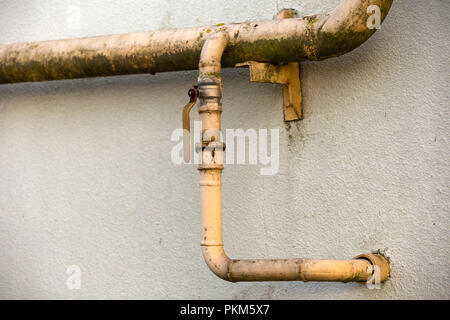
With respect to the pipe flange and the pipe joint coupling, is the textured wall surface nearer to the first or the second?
the pipe flange

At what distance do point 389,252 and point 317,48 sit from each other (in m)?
0.71

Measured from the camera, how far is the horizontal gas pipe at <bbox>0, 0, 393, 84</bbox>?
2074 millimetres

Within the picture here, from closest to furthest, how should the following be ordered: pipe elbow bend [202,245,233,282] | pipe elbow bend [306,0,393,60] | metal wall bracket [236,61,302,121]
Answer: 1. pipe elbow bend [306,0,393,60]
2. pipe elbow bend [202,245,233,282]
3. metal wall bracket [236,61,302,121]

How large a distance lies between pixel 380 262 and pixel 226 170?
26.3 inches

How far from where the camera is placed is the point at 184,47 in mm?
2334

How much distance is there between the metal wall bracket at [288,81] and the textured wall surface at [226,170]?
0.04 meters

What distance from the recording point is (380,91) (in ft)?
7.17

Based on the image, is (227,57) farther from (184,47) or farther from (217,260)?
(217,260)

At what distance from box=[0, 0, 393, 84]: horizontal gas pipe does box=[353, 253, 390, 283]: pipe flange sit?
0.67 metres

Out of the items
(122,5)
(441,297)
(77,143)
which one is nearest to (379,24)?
(441,297)

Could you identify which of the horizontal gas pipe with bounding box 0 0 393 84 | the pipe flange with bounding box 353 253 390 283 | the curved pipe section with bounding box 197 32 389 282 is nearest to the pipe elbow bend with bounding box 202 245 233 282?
the curved pipe section with bounding box 197 32 389 282

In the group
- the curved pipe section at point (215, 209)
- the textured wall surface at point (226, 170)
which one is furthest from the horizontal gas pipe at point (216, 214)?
the textured wall surface at point (226, 170)

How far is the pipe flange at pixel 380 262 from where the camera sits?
209 centimetres

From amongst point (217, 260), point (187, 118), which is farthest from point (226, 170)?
point (217, 260)
